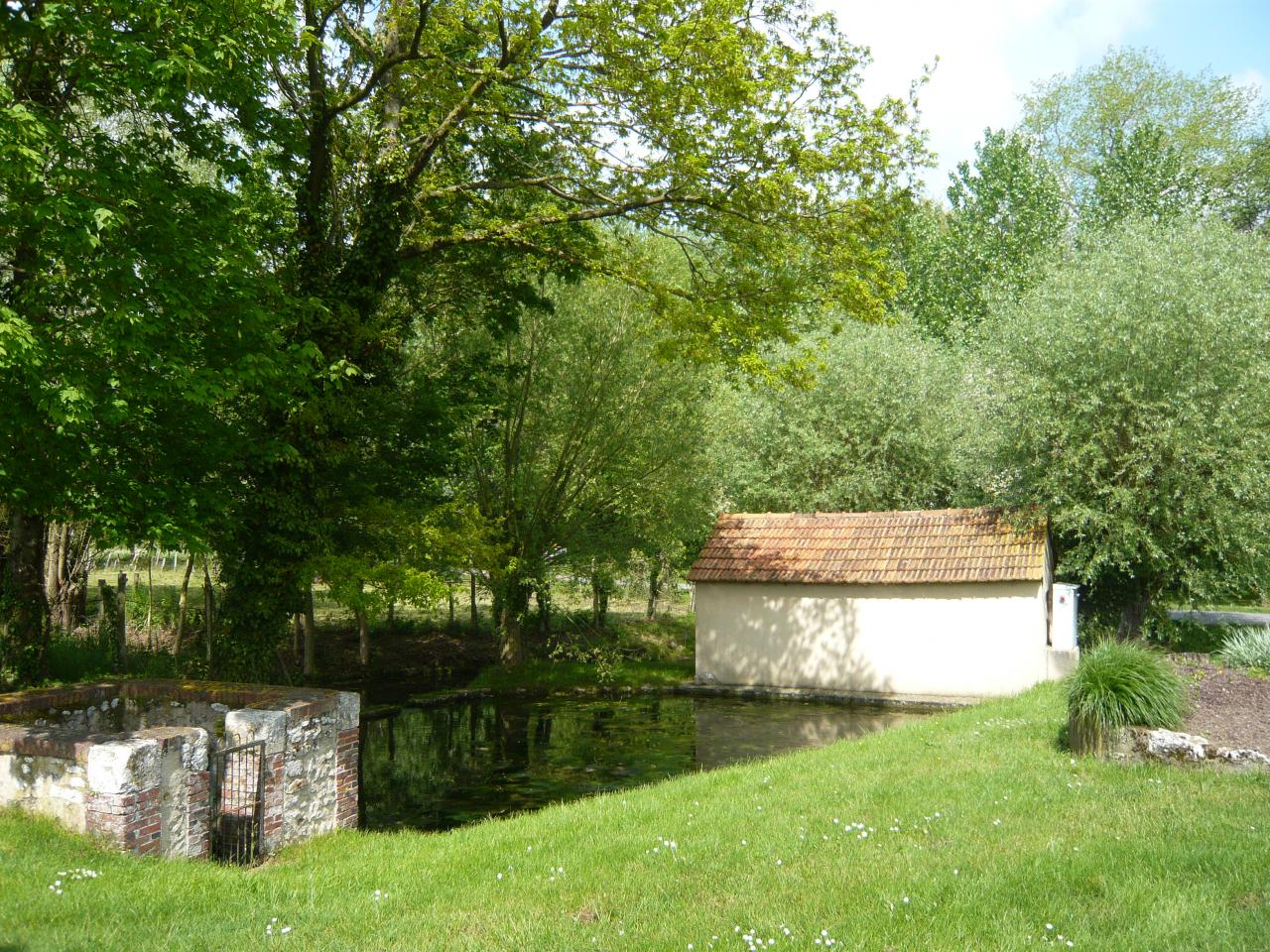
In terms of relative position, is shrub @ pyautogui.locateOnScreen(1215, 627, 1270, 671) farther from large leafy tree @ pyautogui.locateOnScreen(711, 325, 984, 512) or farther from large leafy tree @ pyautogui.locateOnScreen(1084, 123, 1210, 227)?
large leafy tree @ pyautogui.locateOnScreen(1084, 123, 1210, 227)

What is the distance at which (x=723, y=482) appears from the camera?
2973cm

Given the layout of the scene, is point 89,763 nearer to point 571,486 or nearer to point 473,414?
point 473,414

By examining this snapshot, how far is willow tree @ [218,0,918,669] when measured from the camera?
44.3 ft

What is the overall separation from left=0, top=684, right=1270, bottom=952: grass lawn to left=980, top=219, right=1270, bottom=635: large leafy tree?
11886 millimetres

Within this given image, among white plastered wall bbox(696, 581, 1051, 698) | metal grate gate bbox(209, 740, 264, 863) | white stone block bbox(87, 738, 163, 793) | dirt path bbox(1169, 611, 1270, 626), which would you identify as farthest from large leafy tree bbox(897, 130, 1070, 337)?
white stone block bbox(87, 738, 163, 793)

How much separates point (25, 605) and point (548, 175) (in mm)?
10892

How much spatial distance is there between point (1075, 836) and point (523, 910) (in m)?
4.37

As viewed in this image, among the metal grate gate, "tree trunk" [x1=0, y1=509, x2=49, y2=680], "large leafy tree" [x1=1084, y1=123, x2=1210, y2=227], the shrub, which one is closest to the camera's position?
the metal grate gate

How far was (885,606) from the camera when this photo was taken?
74.2 feet

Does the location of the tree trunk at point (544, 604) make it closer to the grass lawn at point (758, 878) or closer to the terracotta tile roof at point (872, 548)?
the terracotta tile roof at point (872, 548)

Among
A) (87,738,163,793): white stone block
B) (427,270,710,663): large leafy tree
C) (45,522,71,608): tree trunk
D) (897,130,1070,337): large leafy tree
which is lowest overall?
(87,738,163,793): white stone block

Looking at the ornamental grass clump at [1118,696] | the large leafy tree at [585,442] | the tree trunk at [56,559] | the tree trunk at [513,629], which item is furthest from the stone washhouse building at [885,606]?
the tree trunk at [56,559]

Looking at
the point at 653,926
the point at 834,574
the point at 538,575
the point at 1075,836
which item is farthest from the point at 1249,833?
the point at 538,575

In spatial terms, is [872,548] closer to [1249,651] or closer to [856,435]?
[856,435]
